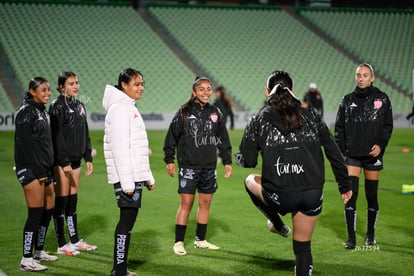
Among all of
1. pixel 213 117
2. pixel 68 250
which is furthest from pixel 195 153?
pixel 68 250

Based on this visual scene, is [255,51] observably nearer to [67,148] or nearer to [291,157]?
[67,148]

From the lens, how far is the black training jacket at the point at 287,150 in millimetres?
5301

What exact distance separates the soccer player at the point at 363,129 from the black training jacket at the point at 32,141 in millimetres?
3512

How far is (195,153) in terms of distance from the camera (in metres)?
8.03

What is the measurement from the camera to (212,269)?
7102 millimetres

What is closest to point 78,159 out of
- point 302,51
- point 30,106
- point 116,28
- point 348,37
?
point 30,106

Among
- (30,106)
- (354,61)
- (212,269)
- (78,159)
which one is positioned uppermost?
(354,61)

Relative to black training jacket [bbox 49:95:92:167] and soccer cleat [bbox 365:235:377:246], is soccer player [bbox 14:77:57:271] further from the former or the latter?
soccer cleat [bbox 365:235:377:246]

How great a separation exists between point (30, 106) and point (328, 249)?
151 inches

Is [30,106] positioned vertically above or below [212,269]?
above

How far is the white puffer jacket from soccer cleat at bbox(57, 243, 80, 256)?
1.89 m

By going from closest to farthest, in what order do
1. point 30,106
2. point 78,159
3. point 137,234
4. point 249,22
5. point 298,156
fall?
point 298,156 → point 30,106 → point 78,159 → point 137,234 → point 249,22

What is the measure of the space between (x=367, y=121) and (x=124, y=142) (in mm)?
3271

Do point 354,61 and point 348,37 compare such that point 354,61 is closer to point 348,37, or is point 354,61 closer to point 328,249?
point 348,37
